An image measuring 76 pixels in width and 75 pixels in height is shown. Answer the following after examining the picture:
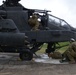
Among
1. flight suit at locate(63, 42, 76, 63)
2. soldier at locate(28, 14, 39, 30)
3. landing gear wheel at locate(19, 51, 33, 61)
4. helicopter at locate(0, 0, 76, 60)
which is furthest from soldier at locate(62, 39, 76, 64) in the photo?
soldier at locate(28, 14, 39, 30)

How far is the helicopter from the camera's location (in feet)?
51.8

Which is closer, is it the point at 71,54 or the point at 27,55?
the point at 71,54

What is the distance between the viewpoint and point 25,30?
16.8 m

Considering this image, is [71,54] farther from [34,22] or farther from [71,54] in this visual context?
[34,22]

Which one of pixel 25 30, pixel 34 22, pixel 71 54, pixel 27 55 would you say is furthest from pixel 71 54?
pixel 25 30

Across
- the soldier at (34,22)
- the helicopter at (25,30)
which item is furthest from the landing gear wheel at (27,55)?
the soldier at (34,22)

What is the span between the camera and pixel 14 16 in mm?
16609

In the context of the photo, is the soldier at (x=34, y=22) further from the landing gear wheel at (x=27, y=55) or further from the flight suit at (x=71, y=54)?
the flight suit at (x=71, y=54)

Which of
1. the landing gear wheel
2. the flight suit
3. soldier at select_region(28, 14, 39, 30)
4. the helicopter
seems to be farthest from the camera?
soldier at select_region(28, 14, 39, 30)

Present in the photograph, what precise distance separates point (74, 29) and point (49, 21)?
5.85 ft

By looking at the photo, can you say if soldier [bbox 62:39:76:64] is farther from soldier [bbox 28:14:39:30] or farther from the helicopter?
soldier [bbox 28:14:39:30]

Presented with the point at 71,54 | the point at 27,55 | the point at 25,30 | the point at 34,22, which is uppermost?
the point at 34,22

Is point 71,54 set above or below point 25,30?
below

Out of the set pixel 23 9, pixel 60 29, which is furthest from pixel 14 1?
pixel 60 29
